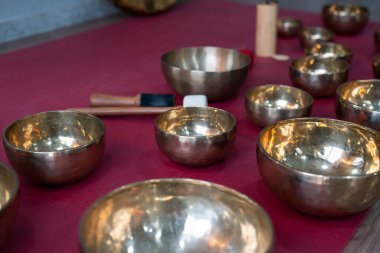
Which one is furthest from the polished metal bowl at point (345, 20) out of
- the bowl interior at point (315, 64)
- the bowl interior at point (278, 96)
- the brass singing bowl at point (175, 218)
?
the brass singing bowl at point (175, 218)

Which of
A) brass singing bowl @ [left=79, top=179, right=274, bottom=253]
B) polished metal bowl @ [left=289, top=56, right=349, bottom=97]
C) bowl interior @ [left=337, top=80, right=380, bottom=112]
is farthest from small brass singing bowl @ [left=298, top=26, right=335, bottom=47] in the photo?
brass singing bowl @ [left=79, top=179, right=274, bottom=253]

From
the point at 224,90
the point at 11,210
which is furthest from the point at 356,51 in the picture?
the point at 11,210

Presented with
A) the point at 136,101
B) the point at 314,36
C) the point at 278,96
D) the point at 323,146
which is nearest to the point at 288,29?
the point at 314,36

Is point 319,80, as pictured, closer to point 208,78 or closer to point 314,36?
point 208,78

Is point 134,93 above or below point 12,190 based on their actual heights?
below

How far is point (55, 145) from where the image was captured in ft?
3.36

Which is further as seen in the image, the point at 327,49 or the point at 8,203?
the point at 327,49

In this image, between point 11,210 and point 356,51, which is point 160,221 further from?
point 356,51

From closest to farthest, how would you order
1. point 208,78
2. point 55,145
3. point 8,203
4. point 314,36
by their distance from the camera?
1. point 8,203
2. point 55,145
3. point 208,78
4. point 314,36

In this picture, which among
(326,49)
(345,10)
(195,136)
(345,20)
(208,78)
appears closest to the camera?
(195,136)

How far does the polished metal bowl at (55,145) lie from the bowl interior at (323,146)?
35 centimetres

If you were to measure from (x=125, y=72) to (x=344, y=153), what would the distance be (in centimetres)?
89

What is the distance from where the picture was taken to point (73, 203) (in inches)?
33.1

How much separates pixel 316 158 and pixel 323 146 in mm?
31
